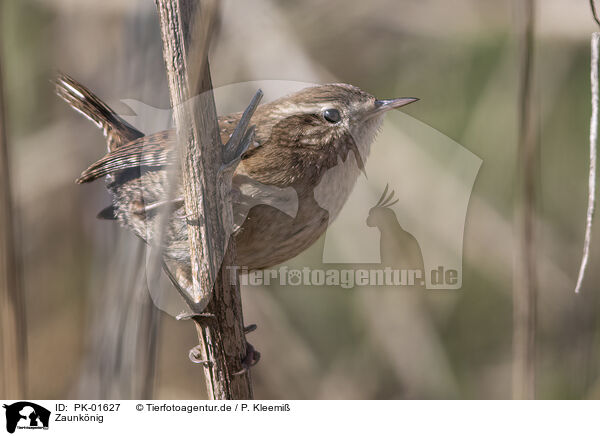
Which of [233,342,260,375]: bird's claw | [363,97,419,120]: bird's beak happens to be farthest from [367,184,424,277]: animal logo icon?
[233,342,260,375]: bird's claw

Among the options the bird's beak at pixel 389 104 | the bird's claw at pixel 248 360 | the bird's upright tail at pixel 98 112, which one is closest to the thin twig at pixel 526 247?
the bird's beak at pixel 389 104

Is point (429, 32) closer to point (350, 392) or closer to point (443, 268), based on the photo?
point (443, 268)

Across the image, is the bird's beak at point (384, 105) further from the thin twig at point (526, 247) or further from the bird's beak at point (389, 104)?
the thin twig at point (526, 247)

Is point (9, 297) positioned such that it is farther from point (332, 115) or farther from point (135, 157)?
point (332, 115)

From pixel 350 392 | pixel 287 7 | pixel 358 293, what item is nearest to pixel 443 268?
pixel 358 293

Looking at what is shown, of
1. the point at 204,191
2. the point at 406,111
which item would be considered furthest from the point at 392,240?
the point at 204,191

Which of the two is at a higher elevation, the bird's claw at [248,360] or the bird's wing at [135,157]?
the bird's wing at [135,157]
